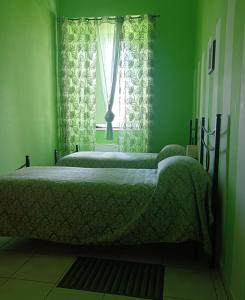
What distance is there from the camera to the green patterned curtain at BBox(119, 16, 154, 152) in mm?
4281

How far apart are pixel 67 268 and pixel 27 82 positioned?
8.23ft

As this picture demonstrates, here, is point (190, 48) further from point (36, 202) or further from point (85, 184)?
point (36, 202)

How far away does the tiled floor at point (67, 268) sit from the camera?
1686 millimetres

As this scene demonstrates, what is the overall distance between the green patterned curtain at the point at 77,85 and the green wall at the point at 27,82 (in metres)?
0.16

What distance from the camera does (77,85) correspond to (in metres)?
4.47

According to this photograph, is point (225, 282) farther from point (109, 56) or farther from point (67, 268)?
point (109, 56)

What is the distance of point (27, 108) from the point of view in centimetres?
359

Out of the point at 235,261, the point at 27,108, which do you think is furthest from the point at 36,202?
the point at 27,108

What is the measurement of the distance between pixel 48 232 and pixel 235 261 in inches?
51.1

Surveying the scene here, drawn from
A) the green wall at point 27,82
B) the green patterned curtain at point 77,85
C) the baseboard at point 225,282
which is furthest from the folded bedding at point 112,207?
the green patterned curtain at point 77,85

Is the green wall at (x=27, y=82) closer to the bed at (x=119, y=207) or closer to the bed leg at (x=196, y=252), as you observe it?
the bed at (x=119, y=207)

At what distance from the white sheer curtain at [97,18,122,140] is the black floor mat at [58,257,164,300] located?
9.23 ft

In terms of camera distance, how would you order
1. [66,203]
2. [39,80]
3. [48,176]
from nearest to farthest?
[66,203]
[48,176]
[39,80]

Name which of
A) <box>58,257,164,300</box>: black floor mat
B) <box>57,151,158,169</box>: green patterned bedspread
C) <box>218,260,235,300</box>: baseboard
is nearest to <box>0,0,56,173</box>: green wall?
<box>57,151,158,169</box>: green patterned bedspread
